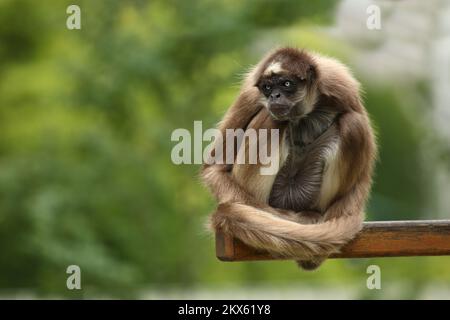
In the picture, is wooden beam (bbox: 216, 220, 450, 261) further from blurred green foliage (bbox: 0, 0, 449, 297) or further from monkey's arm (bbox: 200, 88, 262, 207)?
blurred green foliage (bbox: 0, 0, 449, 297)

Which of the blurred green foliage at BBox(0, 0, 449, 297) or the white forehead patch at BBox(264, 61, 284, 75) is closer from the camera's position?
the white forehead patch at BBox(264, 61, 284, 75)

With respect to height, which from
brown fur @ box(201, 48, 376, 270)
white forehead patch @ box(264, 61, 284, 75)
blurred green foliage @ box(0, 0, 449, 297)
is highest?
blurred green foliage @ box(0, 0, 449, 297)

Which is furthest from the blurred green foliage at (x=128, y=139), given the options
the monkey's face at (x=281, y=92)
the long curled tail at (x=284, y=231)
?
the long curled tail at (x=284, y=231)

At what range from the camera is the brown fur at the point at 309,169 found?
172 inches

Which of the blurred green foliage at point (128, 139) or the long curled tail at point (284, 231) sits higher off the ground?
the blurred green foliage at point (128, 139)

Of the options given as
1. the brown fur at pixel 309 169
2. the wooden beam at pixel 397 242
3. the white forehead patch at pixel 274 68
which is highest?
the white forehead patch at pixel 274 68

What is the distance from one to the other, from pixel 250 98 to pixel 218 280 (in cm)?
688

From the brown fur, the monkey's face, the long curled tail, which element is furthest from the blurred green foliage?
the long curled tail

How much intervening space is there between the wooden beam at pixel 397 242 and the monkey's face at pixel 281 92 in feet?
2.30

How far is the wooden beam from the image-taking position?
14.0 ft

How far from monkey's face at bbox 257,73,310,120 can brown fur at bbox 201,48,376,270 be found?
4cm

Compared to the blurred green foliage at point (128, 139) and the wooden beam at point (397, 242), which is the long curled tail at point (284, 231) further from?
the blurred green foliage at point (128, 139)
